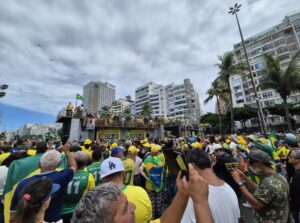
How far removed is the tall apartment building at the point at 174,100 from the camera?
94188 millimetres

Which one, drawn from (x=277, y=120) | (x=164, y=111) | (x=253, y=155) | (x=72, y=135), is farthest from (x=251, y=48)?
(x=253, y=155)

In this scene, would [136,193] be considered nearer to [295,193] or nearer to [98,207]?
[98,207]

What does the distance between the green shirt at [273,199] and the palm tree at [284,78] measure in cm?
2460

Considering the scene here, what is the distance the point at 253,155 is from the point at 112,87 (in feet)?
523

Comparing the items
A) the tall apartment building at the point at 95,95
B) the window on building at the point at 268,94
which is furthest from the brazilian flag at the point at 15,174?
the tall apartment building at the point at 95,95

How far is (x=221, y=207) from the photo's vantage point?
5.79 feet

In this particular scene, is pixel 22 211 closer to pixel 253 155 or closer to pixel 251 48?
pixel 253 155

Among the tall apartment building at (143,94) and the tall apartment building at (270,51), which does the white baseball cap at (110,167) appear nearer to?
the tall apartment building at (270,51)

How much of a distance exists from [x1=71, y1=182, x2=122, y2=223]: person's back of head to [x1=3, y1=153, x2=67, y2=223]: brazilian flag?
2.46 metres

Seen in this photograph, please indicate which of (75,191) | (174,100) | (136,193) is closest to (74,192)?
(75,191)

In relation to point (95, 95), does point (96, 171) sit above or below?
below

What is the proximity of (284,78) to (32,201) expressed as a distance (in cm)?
2829

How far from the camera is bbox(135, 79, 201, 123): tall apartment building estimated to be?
94188mm

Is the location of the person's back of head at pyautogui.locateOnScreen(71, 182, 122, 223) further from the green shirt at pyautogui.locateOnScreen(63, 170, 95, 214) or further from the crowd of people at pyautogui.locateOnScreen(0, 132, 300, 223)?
the green shirt at pyautogui.locateOnScreen(63, 170, 95, 214)
